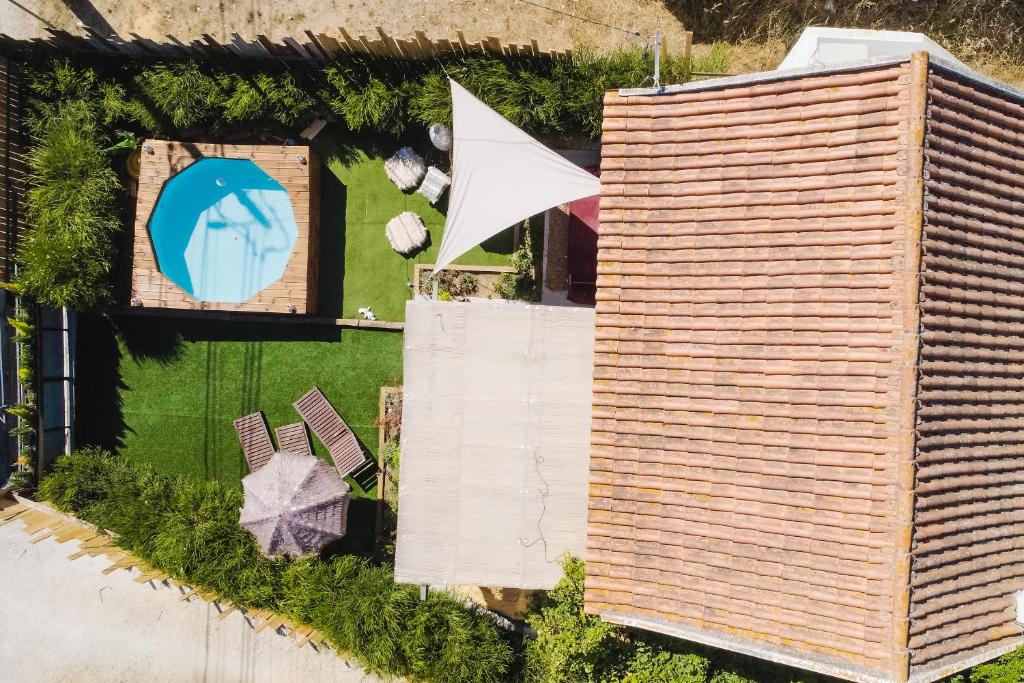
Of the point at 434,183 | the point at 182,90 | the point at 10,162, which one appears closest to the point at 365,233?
the point at 434,183

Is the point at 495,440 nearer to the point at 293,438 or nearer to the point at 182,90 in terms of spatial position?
the point at 293,438

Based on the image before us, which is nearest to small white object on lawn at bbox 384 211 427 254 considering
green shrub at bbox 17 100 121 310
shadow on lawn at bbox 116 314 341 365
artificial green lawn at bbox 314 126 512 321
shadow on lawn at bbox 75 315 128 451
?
artificial green lawn at bbox 314 126 512 321

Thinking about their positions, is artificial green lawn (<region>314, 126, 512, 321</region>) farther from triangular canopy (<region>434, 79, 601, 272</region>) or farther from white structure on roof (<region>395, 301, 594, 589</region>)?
white structure on roof (<region>395, 301, 594, 589</region>)

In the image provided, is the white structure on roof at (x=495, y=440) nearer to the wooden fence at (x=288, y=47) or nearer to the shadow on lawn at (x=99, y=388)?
the wooden fence at (x=288, y=47)

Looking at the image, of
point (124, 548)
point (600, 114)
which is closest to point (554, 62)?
point (600, 114)

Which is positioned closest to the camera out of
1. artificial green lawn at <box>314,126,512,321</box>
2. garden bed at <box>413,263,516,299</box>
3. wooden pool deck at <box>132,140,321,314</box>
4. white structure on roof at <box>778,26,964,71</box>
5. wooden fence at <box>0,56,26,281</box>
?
white structure on roof at <box>778,26,964,71</box>
